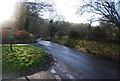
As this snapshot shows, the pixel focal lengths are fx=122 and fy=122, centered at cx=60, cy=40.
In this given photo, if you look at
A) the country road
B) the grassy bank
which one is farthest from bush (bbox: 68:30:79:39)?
the country road

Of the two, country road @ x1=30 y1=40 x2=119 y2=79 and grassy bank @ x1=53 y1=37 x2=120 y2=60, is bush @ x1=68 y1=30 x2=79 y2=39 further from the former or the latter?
country road @ x1=30 y1=40 x2=119 y2=79

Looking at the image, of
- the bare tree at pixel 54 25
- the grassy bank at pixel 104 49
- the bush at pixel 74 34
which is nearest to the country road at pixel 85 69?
the grassy bank at pixel 104 49

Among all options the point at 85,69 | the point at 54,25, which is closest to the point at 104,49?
the point at 85,69

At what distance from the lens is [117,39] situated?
12492 mm

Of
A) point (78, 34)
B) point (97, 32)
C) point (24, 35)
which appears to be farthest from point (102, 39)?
point (24, 35)

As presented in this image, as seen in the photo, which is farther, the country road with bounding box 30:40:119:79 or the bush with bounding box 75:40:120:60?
the bush with bounding box 75:40:120:60

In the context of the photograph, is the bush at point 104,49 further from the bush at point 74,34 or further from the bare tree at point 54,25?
the bare tree at point 54,25

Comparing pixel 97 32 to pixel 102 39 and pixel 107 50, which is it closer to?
pixel 102 39

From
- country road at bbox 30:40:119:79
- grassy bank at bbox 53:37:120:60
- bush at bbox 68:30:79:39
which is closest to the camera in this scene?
country road at bbox 30:40:119:79

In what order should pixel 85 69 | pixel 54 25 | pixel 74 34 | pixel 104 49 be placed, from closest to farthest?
1. pixel 85 69
2. pixel 104 49
3. pixel 74 34
4. pixel 54 25

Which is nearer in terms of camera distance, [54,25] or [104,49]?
[104,49]

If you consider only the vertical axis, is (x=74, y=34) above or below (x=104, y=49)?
above

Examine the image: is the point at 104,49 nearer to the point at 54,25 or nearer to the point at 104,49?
the point at 104,49

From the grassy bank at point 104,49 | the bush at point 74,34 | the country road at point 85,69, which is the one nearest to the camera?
the country road at point 85,69
